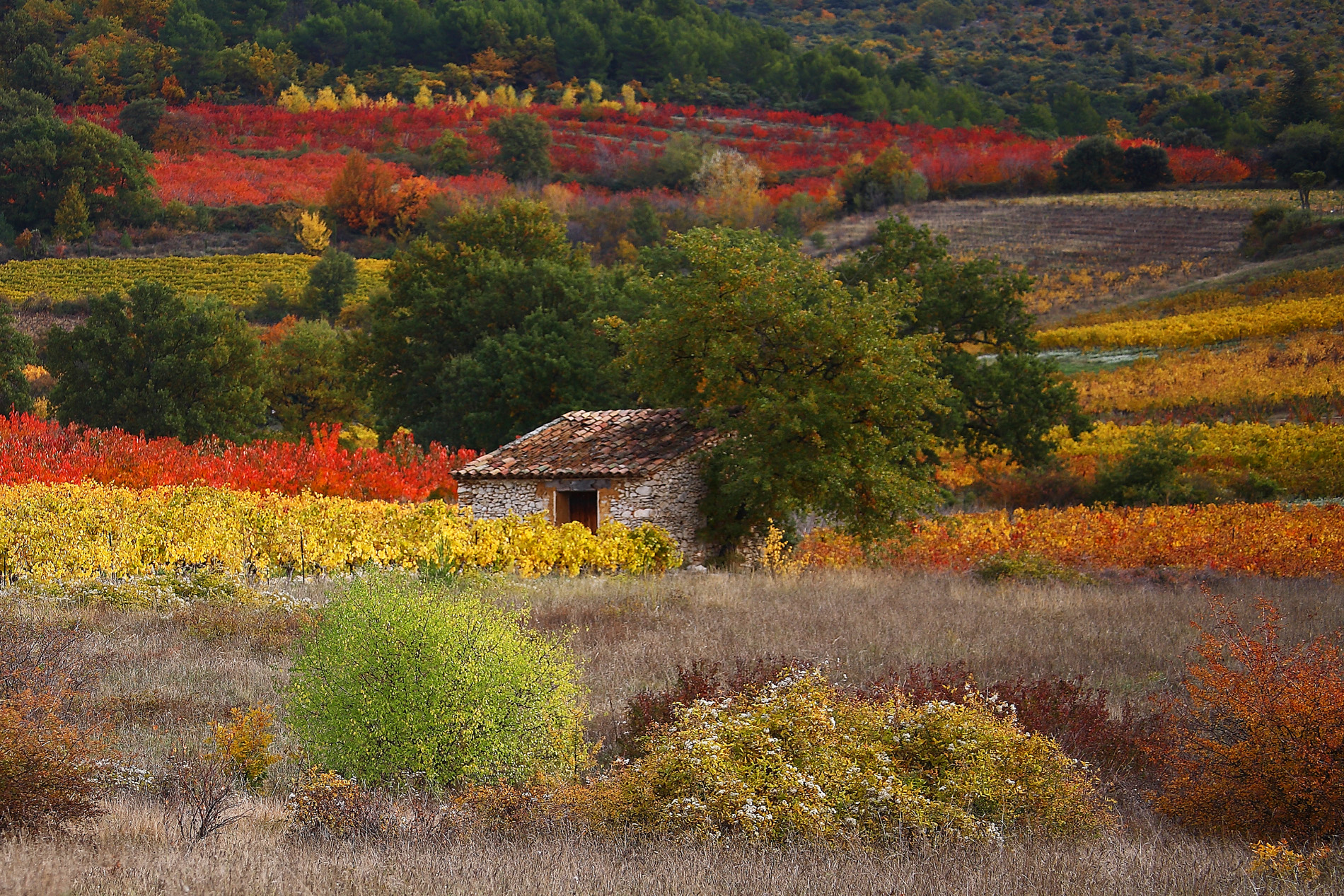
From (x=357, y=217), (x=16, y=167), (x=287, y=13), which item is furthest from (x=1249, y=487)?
(x=287, y=13)

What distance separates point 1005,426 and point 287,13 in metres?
131

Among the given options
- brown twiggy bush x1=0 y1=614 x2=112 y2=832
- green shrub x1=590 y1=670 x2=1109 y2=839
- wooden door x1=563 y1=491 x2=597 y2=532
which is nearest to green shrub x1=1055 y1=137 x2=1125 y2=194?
wooden door x1=563 y1=491 x2=597 y2=532

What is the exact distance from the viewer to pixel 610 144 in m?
102

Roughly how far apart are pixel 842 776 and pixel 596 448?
16777mm

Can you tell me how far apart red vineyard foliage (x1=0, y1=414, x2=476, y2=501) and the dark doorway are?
8.24 ft

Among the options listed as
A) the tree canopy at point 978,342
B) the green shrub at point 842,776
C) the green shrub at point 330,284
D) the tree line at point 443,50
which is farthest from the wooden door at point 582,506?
the tree line at point 443,50

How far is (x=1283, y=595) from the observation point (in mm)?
15484

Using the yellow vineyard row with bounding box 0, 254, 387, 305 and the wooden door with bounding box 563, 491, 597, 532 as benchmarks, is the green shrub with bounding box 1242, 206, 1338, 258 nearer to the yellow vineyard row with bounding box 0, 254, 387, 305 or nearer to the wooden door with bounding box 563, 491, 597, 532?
the yellow vineyard row with bounding box 0, 254, 387, 305

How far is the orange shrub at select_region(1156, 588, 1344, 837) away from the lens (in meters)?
6.37

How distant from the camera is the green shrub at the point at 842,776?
6.14 m

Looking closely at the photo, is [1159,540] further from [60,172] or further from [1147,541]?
[60,172]

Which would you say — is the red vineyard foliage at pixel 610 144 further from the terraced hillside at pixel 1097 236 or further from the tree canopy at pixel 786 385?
the tree canopy at pixel 786 385

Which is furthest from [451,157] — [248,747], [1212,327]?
[248,747]

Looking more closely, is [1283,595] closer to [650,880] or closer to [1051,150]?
[650,880]
